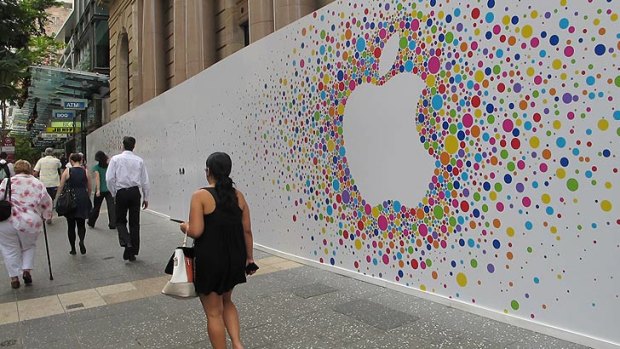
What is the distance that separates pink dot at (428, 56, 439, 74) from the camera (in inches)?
179

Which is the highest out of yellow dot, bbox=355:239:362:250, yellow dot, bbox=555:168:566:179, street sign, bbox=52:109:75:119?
street sign, bbox=52:109:75:119

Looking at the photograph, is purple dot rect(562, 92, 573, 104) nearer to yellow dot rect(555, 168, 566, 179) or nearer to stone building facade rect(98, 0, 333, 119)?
yellow dot rect(555, 168, 566, 179)

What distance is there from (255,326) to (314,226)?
7.19 feet

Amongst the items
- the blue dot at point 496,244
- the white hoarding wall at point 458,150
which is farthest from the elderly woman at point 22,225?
the blue dot at point 496,244

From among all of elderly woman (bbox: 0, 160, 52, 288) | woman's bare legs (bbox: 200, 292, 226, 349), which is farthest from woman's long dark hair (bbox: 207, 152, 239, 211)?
elderly woman (bbox: 0, 160, 52, 288)

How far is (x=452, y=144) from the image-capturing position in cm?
444

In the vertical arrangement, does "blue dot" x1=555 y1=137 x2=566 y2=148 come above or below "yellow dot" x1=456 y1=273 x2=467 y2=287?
above

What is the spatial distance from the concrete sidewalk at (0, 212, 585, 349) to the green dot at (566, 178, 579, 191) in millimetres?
1174

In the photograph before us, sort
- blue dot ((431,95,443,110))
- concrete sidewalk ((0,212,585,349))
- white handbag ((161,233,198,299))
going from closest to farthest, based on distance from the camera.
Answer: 1. white handbag ((161,233,198,299))
2. concrete sidewalk ((0,212,585,349))
3. blue dot ((431,95,443,110))

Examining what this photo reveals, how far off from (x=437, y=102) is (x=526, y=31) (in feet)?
3.33

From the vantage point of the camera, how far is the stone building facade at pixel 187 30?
40.3ft

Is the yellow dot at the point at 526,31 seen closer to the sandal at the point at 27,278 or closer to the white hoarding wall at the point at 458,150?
the white hoarding wall at the point at 458,150

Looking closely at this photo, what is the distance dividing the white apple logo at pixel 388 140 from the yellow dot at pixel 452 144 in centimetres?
23

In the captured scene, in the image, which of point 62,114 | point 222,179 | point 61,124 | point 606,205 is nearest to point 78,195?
point 222,179
